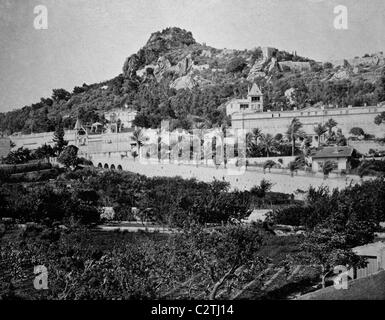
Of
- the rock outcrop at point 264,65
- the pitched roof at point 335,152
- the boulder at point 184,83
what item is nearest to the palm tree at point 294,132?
the pitched roof at point 335,152

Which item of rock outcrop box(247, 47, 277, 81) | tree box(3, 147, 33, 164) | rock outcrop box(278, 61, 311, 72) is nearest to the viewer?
tree box(3, 147, 33, 164)

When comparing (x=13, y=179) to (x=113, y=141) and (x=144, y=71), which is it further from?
(x=144, y=71)

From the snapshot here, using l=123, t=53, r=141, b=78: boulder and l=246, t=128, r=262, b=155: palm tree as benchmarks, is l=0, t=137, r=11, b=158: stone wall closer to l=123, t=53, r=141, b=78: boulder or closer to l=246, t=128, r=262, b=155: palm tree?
l=123, t=53, r=141, b=78: boulder

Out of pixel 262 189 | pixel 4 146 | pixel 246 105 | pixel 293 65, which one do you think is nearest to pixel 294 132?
pixel 262 189

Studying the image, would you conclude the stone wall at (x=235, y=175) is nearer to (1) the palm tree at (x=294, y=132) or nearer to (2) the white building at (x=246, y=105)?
(1) the palm tree at (x=294, y=132)

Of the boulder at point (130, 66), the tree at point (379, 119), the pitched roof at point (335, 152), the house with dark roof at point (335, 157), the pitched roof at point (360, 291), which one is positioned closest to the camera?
the pitched roof at point (360, 291)

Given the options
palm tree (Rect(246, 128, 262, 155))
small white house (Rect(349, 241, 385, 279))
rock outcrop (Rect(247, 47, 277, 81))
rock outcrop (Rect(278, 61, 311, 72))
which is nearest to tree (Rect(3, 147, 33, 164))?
palm tree (Rect(246, 128, 262, 155))
